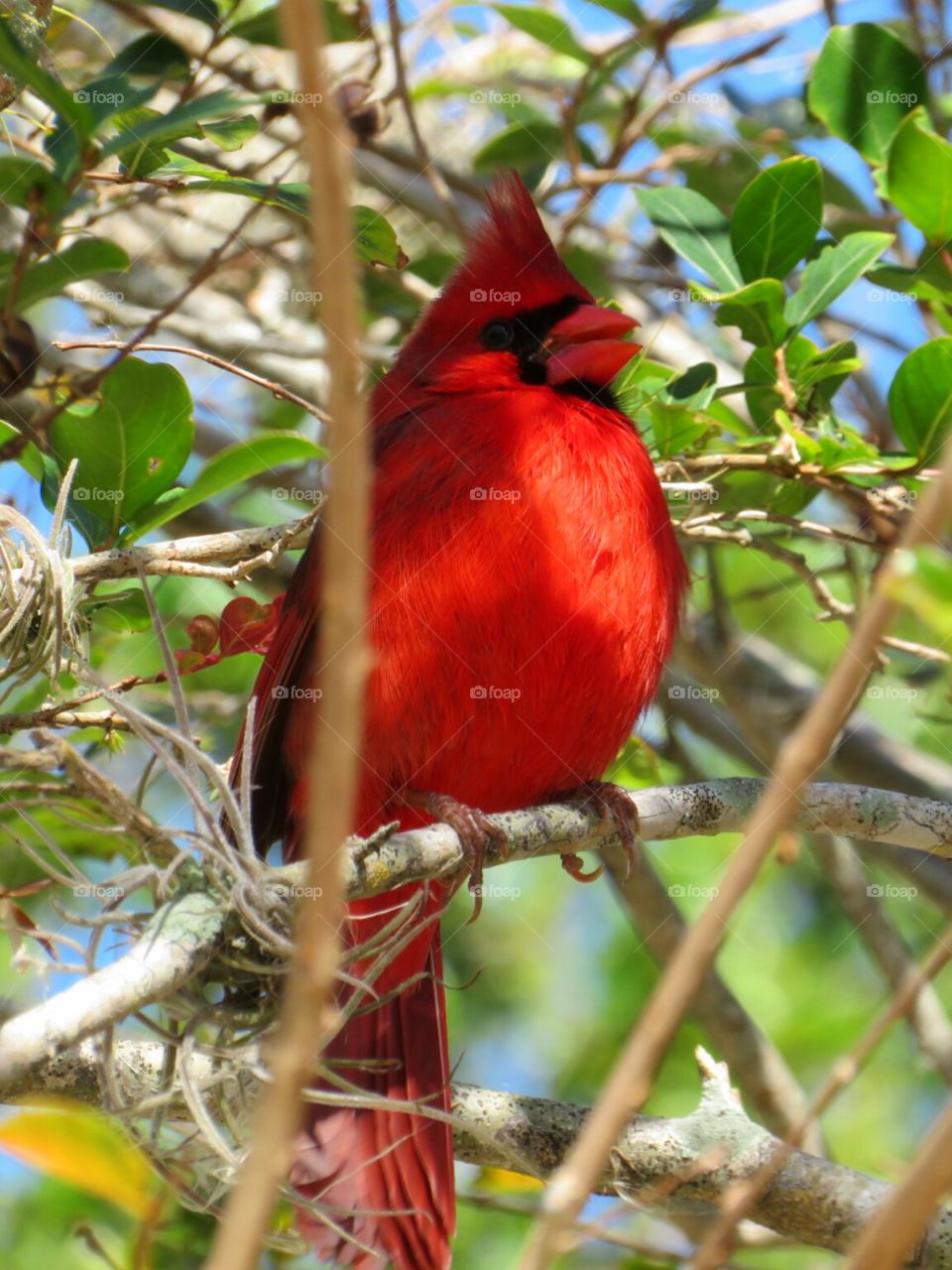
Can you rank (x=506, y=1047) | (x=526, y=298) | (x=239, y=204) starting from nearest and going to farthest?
1. (x=526, y=298)
2. (x=506, y=1047)
3. (x=239, y=204)

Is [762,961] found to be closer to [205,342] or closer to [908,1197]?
[205,342]

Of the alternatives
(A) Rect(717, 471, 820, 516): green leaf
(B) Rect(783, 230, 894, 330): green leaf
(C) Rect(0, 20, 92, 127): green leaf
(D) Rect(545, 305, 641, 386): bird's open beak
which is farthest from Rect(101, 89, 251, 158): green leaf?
(A) Rect(717, 471, 820, 516): green leaf

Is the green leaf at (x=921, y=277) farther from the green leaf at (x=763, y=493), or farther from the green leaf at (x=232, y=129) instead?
the green leaf at (x=232, y=129)

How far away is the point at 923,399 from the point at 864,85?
0.81 meters

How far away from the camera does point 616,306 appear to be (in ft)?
11.0

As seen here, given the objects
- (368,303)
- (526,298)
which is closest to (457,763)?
(526,298)

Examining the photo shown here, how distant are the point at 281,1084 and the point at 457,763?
6.82 feet

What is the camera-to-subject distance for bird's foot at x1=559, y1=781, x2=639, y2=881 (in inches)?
109

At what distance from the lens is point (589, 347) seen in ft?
10.4

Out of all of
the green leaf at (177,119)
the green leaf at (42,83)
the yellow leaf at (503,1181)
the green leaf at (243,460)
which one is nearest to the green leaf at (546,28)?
the green leaf at (243,460)

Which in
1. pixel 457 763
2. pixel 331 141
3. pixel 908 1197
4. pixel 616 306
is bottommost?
pixel 457 763

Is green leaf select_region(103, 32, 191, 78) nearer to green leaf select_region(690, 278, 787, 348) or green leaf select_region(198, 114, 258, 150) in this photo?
green leaf select_region(198, 114, 258, 150)

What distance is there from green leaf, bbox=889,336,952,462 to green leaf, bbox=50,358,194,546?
141cm

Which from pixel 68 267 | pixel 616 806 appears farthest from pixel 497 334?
pixel 68 267
